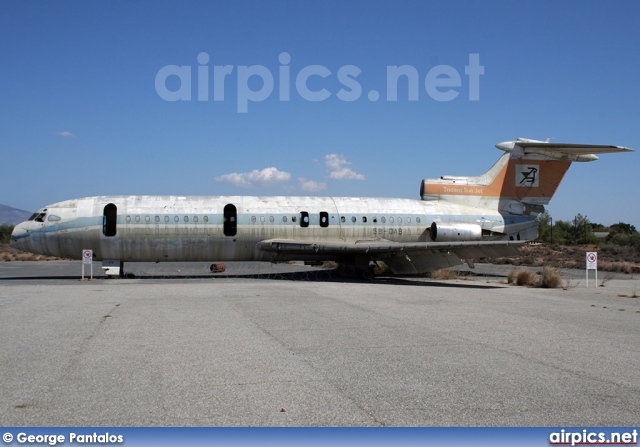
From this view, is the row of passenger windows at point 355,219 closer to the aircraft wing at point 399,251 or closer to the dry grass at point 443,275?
the aircraft wing at point 399,251

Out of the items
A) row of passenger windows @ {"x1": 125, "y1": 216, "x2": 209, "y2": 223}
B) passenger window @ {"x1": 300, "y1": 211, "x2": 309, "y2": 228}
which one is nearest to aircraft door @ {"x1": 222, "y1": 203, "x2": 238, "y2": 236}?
row of passenger windows @ {"x1": 125, "y1": 216, "x2": 209, "y2": 223}

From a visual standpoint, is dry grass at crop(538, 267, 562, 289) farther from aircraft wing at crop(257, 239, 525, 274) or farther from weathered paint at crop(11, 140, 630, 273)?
weathered paint at crop(11, 140, 630, 273)

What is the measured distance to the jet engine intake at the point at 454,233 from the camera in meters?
26.2

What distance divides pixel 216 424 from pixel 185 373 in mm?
2049

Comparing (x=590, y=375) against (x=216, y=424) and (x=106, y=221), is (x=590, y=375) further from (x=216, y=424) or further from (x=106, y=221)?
(x=106, y=221)

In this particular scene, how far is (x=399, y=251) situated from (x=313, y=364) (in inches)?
670

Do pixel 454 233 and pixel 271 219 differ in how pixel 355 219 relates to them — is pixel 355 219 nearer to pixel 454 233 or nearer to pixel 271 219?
pixel 271 219

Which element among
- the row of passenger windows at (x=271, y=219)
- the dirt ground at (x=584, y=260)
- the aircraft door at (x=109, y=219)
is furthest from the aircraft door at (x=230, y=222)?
the dirt ground at (x=584, y=260)

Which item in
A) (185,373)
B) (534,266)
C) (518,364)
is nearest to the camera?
(185,373)

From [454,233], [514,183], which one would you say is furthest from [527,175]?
[454,233]

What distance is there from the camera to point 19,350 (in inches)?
338

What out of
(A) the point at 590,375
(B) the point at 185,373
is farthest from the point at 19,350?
(A) the point at 590,375

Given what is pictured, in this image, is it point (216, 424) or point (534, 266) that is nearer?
point (216, 424)

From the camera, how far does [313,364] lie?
7777 millimetres
